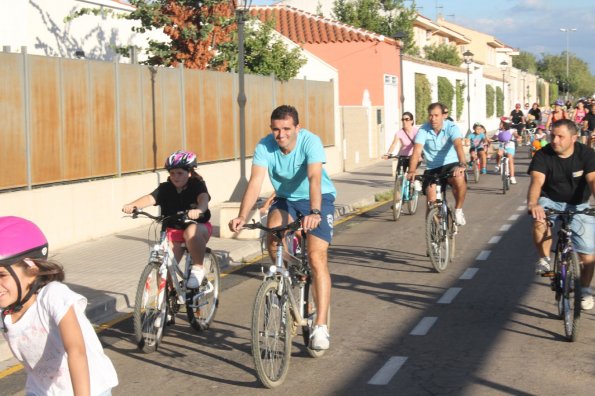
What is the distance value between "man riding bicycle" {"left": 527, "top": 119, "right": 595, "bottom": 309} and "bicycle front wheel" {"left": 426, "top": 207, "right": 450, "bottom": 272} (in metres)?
3.08

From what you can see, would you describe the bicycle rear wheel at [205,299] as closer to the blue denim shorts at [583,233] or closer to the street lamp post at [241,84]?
the blue denim shorts at [583,233]

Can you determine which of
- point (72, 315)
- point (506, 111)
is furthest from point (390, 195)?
point (506, 111)

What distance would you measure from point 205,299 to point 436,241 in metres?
3.90

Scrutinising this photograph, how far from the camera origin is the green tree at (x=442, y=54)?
65938mm

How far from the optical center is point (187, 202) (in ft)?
28.4

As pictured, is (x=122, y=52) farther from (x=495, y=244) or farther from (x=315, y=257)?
(x=315, y=257)

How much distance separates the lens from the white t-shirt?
3.74 meters

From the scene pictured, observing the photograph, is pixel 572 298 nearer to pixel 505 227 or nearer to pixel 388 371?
pixel 388 371

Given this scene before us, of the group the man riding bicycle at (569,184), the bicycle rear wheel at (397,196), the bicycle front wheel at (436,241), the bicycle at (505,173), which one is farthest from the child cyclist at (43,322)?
the bicycle at (505,173)

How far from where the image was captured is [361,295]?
1055 centimetres

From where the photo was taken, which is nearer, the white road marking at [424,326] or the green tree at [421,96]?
the white road marking at [424,326]

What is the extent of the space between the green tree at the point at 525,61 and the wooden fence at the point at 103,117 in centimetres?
11693

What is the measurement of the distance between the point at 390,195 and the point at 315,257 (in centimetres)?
1597

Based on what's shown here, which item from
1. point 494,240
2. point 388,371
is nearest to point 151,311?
point 388,371
